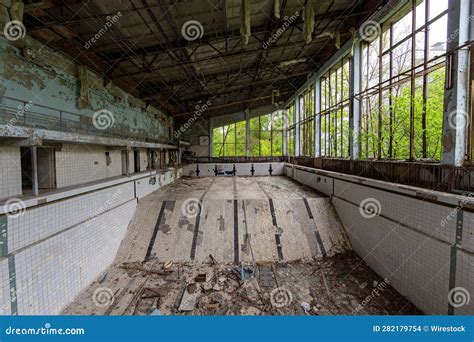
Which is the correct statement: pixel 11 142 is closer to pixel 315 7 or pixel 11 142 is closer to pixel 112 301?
pixel 112 301

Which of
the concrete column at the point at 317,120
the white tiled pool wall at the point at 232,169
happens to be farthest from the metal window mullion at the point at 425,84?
the white tiled pool wall at the point at 232,169

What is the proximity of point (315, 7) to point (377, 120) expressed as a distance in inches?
165

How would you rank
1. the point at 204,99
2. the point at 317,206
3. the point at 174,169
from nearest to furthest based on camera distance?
the point at 317,206 → the point at 174,169 → the point at 204,99

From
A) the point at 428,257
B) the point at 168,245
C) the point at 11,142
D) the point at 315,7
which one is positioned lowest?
the point at 168,245

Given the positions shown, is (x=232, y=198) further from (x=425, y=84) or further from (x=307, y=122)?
(x=307, y=122)

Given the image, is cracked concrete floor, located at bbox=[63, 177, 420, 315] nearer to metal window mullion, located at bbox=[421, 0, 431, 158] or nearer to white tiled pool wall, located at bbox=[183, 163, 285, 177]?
metal window mullion, located at bbox=[421, 0, 431, 158]

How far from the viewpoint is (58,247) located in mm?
4309

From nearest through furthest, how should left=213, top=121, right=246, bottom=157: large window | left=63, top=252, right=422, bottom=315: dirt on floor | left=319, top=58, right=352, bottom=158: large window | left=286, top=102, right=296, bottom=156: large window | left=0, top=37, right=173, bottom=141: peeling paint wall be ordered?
left=63, top=252, right=422, bottom=315: dirt on floor < left=0, top=37, right=173, bottom=141: peeling paint wall < left=319, top=58, right=352, bottom=158: large window < left=286, top=102, right=296, bottom=156: large window < left=213, top=121, right=246, bottom=157: large window

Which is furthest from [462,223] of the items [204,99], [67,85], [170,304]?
[204,99]

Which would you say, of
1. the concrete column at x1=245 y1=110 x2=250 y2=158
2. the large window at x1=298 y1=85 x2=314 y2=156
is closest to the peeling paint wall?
the large window at x1=298 y1=85 x2=314 y2=156

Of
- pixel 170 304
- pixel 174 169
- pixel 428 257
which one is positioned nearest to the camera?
pixel 428 257

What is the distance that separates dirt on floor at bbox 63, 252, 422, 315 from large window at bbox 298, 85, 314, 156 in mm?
8398

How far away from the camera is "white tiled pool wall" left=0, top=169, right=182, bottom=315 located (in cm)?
352

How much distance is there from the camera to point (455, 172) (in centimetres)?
398
